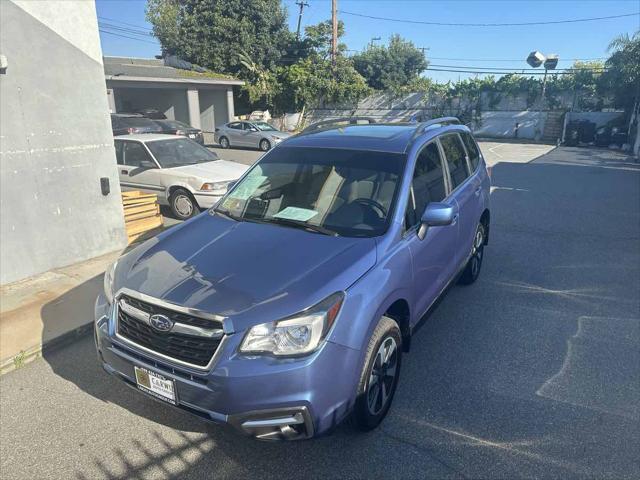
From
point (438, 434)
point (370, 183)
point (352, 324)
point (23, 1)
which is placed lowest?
point (438, 434)

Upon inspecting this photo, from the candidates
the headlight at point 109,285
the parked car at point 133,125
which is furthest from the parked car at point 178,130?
the headlight at point 109,285

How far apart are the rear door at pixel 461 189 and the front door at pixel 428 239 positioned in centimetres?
19

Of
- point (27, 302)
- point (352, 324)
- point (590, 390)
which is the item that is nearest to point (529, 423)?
point (590, 390)

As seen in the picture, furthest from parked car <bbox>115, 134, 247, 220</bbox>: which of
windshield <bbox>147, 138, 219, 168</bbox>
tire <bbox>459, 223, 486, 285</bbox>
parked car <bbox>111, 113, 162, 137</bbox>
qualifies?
parked car <bbox>111, 113, 162, 137</bbox>

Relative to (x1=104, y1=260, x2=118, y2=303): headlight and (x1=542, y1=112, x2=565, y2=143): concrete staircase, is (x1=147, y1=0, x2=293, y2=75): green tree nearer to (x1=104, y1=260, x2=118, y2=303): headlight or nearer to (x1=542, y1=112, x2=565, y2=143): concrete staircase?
(x1=542, y1=112, x2=565, y2=143): concrete staircase

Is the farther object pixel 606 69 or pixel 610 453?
pixel 606 69

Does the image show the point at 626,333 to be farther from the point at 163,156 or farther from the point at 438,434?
the point at 163,156

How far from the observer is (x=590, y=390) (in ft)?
11.0

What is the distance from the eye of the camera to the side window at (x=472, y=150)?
505cm

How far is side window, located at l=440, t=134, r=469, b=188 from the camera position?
14.1 ft

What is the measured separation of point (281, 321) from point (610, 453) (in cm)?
216

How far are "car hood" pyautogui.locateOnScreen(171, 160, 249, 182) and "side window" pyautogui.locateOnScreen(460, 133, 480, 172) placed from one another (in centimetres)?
438

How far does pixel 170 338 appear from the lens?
246cm

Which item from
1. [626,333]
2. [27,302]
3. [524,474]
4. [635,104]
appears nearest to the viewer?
[524,474]
